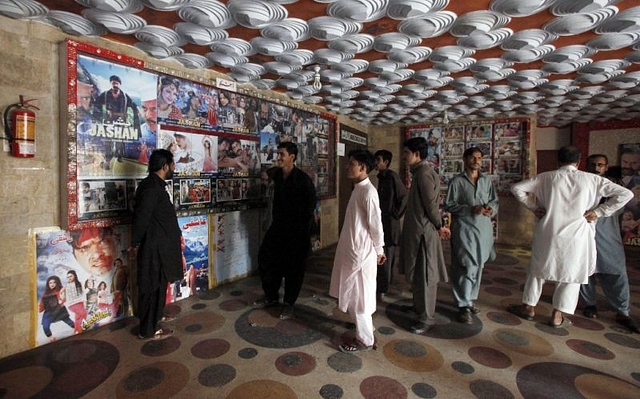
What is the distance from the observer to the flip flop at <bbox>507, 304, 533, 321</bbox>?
3138 mm

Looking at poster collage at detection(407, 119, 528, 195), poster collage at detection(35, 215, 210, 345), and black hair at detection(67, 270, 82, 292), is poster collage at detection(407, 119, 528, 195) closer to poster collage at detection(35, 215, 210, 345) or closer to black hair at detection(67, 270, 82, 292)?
poster collage at detection(35, 215, 210, 345)

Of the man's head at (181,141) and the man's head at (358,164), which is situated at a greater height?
the man's head at (181,141)

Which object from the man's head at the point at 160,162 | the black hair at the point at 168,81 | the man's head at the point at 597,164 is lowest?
the man's head at the point at 160,162

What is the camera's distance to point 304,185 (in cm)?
312

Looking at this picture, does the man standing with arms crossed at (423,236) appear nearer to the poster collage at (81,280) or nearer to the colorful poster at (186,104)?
the colorful poster at (186,104)

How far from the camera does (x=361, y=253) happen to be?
7.98 ft

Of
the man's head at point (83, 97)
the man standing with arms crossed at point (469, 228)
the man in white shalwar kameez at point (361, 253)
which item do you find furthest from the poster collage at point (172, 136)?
the man standing with arms crossed at point (469, 228)

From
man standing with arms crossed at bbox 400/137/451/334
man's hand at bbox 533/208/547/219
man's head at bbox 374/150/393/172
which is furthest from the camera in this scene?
man's head at bbox 374/150/393/172

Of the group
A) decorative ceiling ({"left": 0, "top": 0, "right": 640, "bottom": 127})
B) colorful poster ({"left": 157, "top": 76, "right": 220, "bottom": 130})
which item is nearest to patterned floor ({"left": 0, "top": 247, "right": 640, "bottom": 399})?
colorful poster ({"left": 157, "top": 76, "right": 220, "bottom": 130})

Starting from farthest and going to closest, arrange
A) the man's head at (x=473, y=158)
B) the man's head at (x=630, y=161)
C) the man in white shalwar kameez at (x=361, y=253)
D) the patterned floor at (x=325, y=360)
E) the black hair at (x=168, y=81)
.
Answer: the man's head at (x=630, y=161) < the black hair at (x=168, y=81) < the man's head at (x=473, y=158) < the man in white shalwar kameez at (x=361, y=253) < the patterned floor at (x=325, y=360)

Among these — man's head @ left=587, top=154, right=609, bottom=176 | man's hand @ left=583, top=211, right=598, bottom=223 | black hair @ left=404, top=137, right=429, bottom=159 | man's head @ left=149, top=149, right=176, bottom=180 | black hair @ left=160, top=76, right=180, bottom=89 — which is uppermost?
black hair @ left=160, top=76, right=180, bottom=89

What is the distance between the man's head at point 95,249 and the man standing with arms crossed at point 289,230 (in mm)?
1369

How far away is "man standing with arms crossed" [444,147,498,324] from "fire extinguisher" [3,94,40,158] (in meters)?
3.51

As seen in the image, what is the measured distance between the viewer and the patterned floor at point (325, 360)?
207cm
